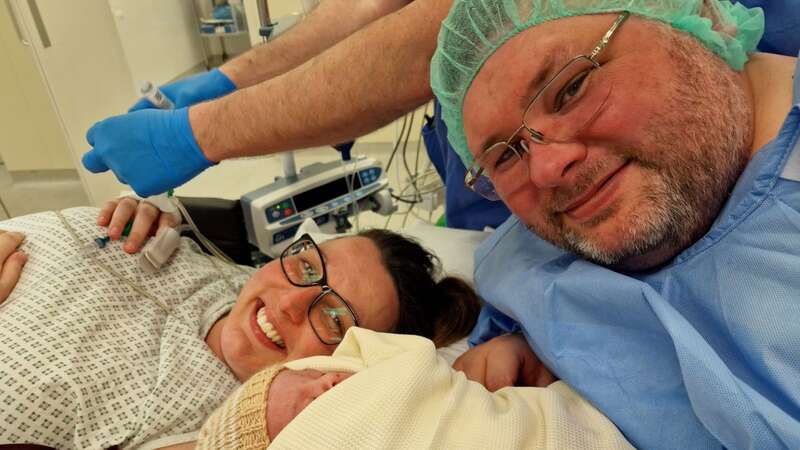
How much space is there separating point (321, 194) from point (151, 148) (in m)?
0.74

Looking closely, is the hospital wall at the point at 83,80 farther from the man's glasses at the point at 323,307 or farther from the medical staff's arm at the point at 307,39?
the man's glasses at the point at 323,307

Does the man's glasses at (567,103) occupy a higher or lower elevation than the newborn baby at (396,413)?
higher

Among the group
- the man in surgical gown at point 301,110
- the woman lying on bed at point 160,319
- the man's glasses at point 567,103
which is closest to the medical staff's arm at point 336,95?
the man in surgical gown at point 301,110

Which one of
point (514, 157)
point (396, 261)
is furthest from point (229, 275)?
point (514, 157)

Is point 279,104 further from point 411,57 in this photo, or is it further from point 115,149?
point 115,149

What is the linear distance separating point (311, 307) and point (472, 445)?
22.5 inches

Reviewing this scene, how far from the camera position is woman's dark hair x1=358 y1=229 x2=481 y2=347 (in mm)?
1371

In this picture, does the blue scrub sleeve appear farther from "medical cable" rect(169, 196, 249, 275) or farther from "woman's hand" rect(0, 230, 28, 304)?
"woman's hand" rect(0, 230, 28, 304)

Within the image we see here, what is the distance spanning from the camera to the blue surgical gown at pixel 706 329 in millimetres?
749

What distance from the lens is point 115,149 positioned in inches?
53.6

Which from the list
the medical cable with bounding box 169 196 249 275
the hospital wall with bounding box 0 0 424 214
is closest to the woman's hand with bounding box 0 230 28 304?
the medical cable with bounding box 169 196 249 275

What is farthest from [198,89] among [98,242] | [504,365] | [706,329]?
[706,329]

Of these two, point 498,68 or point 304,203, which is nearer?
point 498,68

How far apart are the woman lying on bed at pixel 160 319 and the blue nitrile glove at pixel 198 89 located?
1.50 ft
